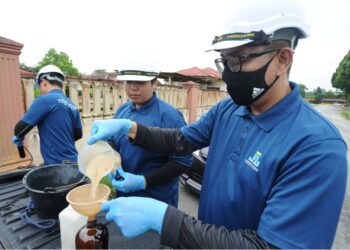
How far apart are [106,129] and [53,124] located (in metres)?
1.67

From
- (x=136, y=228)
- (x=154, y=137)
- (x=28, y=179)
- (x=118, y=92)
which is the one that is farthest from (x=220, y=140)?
(x=118, y=92)

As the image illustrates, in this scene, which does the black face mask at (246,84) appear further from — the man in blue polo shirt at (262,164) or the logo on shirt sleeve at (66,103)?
the logo on shirt sleeve at (66,103)

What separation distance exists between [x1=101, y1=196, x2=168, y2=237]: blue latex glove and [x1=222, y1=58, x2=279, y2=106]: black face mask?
26.5 inches

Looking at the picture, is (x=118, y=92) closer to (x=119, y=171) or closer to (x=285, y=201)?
(x=119, y=171)

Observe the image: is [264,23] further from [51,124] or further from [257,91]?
[51,124]

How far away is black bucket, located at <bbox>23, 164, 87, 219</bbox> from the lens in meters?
1.26

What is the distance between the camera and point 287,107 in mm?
1106

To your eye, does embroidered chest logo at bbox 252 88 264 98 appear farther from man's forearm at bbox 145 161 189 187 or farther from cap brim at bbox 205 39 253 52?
man's forearm at bbox 145 161 189 187

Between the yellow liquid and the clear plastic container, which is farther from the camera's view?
the clear plastic container

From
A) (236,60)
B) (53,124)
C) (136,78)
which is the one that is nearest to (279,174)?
(236,60)

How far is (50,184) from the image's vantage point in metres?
1.61

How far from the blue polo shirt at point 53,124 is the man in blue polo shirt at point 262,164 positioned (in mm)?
1726

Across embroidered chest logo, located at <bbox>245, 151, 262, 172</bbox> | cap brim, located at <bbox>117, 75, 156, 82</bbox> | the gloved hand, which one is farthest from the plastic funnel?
cap brim, located at <bbox>117, 75, 156, 82</bbox>

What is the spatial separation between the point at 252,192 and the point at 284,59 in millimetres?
649
